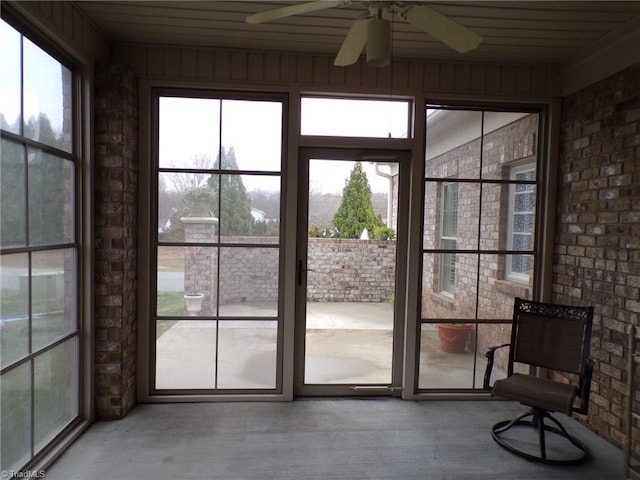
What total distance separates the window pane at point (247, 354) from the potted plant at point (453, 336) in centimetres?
137

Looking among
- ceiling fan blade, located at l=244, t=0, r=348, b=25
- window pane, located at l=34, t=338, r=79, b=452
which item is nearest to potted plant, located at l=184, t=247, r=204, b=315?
window pane, located at l=34, t=338, r=79, b=452

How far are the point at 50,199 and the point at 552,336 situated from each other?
334 cm

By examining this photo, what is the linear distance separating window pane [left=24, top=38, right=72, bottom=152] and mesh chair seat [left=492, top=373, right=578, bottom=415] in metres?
3.14

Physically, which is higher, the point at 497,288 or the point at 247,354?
the point at 497,288

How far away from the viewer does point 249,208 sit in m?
3.16

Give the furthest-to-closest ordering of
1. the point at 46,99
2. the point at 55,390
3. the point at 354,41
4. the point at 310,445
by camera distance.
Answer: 1. the point at 310,445
2. the point at 55,390
3. the point at 46,99
4. the point at 354,41

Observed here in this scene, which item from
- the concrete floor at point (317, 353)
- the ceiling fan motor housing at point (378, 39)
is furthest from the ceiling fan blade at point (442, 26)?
the concrete floor at point (317, 353)

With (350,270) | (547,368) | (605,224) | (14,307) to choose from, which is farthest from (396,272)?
(14,307)

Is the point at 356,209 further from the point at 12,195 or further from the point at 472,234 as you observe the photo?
the point at 12,195

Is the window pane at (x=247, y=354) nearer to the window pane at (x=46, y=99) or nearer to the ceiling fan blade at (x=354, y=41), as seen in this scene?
the window pane at (x=46, y=99)

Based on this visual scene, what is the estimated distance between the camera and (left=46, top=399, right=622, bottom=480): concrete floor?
2.29 metres

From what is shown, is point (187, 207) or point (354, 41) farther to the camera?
point (187, 207)

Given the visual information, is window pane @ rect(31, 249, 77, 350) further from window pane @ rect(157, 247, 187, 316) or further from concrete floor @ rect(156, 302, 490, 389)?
concrete floor @ rect(156, 302, 490, 389)

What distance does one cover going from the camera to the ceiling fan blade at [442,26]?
5.23 feet
